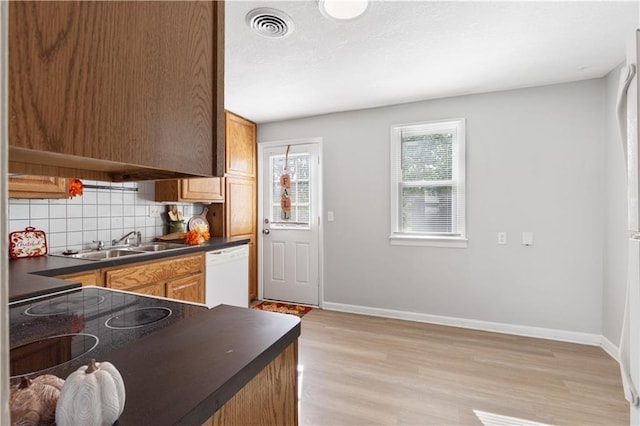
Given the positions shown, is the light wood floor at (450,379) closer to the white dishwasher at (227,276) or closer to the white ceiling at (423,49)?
the white dishwasher at (227,276)

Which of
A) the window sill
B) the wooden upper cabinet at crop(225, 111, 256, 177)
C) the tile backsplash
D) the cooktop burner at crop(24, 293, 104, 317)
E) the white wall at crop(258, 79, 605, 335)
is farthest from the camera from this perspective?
the wooden upper cabinet at crop(225, 111, 256, 177)

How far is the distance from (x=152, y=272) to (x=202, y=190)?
116 cm

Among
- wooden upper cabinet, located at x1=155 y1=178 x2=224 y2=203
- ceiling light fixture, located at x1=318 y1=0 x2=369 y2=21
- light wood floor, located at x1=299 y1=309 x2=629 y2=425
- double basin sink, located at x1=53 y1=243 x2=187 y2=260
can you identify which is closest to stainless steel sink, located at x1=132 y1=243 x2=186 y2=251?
double basin sink, located at x1=53 y1=243 x2=187 y2=260

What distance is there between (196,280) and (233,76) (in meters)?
1.82

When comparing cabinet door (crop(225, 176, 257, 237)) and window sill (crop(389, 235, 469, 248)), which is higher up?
cabinet door (crop(225, 176, 257, 237))

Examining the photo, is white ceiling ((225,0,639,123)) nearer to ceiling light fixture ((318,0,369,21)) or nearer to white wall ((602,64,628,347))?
ceiling light fixture ((318,0,369,21))

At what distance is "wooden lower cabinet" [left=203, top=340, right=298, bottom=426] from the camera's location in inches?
27.1

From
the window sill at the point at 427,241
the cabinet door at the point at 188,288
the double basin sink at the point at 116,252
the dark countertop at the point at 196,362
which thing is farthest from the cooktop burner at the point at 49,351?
the window sill at the point at 427,241

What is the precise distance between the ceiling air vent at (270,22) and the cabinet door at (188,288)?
2.01 meters

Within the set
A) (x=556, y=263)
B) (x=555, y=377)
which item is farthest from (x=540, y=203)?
(x=555, y=377)

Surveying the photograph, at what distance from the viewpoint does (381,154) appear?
3.49 m

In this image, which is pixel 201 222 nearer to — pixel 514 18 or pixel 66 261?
pixel 66 261

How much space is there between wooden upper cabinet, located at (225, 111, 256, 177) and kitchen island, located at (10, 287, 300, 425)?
272cm

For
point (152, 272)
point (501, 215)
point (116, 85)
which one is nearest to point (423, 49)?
point (501, 215)
